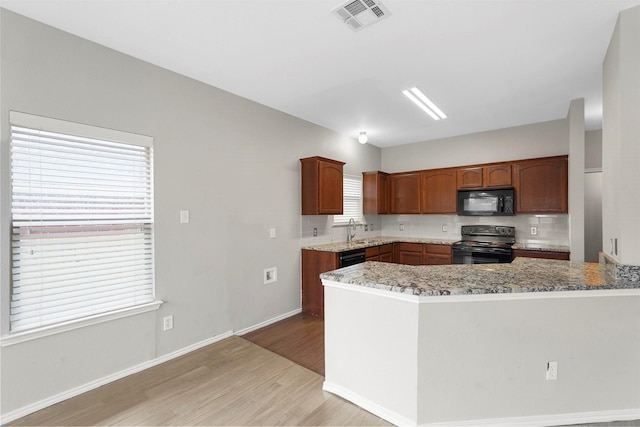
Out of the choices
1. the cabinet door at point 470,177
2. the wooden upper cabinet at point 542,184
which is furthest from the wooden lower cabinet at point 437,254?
the wooden upper cabinet at point 542,184

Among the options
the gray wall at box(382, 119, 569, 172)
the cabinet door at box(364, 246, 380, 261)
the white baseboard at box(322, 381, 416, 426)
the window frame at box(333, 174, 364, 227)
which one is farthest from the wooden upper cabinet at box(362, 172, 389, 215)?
the white baseboard at box(322, 381, 416, 426)

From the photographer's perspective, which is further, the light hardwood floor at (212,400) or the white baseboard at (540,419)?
the light hardwood floor at (212,400)

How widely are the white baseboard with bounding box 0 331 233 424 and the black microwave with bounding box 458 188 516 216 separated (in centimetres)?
422

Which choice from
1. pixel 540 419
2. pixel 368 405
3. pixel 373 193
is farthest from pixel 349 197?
pixel 540 419

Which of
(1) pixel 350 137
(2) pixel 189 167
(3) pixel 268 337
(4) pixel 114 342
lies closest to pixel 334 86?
(2) pixel 189 167

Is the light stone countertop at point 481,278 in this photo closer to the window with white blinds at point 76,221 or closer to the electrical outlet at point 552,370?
the electrical outlet at point 552,370

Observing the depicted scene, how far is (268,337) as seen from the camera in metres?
3.43

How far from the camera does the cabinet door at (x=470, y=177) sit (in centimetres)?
497

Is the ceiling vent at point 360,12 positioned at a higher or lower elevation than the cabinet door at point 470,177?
higher

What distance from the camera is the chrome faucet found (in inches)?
212

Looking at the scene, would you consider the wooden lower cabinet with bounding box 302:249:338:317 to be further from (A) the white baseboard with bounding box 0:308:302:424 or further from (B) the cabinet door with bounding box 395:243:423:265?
(B) the cabinet door with bounding box 395:243:423:265

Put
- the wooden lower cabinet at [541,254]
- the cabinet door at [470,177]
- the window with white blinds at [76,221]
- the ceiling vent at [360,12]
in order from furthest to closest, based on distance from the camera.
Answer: the cabinet door at [470,177]
the wooden lower cabinet at [541,254]
the window with white blinds at [76,221]
the ceiling vent at [360,12]

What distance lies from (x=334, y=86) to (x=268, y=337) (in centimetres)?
286

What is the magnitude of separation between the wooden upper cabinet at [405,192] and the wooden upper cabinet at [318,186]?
1.84 metres
